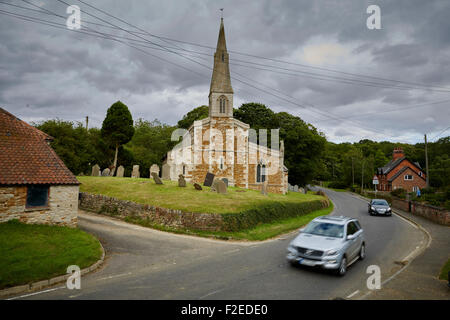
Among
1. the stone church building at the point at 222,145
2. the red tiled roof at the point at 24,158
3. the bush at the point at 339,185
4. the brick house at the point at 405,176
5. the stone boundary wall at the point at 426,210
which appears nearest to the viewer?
the red tiled roof at the point at 24,158

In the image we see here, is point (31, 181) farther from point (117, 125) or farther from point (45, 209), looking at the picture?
point (117, 125)

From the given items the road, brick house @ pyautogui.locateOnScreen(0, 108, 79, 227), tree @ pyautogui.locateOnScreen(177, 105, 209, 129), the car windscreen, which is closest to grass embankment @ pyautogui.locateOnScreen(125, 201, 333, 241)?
the road

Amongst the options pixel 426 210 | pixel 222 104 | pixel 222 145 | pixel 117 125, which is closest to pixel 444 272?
pixel 426 210

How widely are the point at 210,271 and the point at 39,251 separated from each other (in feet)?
20.8

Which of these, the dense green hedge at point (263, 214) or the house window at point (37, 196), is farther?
the dense green hedge at point (263, 214)

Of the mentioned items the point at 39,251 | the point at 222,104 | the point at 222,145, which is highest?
the point at 222,104

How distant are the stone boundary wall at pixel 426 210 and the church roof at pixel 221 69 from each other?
948 inches

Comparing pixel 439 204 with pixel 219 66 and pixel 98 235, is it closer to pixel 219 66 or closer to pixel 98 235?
pixel 98 235

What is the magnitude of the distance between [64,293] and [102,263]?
9.19 feet

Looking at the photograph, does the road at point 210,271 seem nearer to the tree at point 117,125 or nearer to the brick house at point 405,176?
the tree at point 117,125

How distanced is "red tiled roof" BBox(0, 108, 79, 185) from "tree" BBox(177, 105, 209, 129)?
1698 inches

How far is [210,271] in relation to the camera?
909 centimetres

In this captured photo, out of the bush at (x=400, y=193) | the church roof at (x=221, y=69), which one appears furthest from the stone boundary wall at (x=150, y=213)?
the bush at (x=400, y=193)

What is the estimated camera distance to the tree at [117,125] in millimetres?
39594
